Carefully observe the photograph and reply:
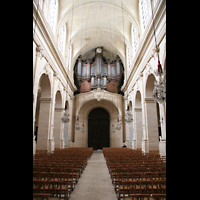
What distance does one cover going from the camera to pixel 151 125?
12.6 m

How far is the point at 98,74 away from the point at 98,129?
8.39m

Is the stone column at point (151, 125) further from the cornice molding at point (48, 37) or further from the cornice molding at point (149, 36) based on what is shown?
the cornice molding at point (48, 37)

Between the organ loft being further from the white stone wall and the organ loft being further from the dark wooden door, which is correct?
the dark wooden door

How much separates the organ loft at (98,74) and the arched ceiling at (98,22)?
1650mm

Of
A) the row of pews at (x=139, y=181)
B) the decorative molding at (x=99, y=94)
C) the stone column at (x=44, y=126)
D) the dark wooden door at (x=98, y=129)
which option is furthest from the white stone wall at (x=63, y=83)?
the dark wooden door at (x=98, y=129)

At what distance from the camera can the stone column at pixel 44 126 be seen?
1241 centimetres

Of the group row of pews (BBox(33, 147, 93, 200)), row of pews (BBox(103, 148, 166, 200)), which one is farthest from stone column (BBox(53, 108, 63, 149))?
row of pews (BBox(103, 148, 166, 200))

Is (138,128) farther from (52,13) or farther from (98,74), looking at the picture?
(52,13)

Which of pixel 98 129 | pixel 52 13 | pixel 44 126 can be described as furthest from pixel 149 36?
pixel 98 129
